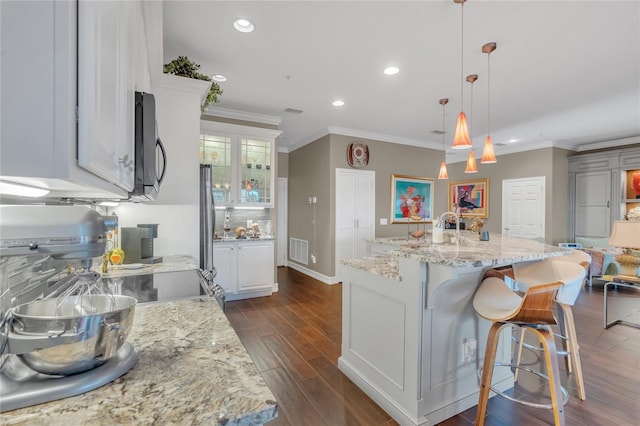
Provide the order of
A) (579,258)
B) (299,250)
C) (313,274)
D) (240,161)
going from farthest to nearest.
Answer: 1. (299,250)
2. (313,274)
3. (240,161)
4. (579,258)

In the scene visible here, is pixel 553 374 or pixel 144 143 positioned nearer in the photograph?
pixel 144 143

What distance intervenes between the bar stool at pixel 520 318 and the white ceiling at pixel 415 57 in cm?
199

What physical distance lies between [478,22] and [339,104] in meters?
2.02

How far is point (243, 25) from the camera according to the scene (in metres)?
2.33

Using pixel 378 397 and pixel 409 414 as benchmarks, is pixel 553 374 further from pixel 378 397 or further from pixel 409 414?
pixel 378 397

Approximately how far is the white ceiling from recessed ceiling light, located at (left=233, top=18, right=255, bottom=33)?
1.8 inches

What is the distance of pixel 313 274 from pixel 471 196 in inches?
189

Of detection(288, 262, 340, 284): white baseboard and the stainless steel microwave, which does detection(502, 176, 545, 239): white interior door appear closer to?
detection(288, 262, 340, 284): white baseboard

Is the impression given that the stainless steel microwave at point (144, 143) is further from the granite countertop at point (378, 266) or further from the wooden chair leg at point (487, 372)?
the wooden chair leg at point (487, 372)

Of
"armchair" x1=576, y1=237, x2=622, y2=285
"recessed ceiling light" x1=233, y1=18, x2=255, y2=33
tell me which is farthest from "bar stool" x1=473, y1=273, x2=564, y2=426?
"armchair" x1=576, y1=237, x2=622, y2=285

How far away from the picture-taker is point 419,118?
15.3ft

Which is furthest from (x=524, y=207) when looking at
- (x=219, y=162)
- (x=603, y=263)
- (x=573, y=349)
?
(x=219, y=162)

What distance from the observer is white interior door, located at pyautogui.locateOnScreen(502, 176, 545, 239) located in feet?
20.2

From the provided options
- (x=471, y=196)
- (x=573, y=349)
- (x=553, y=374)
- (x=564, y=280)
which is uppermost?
(x=471, y=196)
